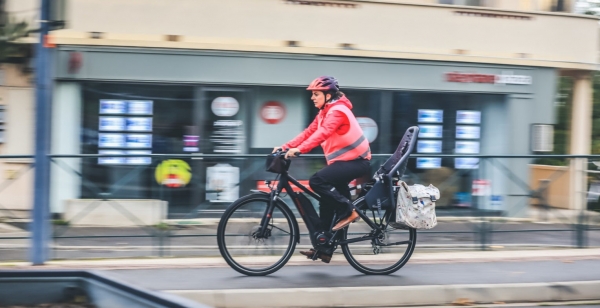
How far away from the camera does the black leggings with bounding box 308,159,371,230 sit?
650cm

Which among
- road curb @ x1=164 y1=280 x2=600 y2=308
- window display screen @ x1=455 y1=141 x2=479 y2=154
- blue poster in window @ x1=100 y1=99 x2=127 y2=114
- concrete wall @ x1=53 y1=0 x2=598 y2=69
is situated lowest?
road curb @ x1=164 y1=280 x2=600 y2=308

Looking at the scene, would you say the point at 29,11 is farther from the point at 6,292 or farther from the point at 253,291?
the point at 6,292

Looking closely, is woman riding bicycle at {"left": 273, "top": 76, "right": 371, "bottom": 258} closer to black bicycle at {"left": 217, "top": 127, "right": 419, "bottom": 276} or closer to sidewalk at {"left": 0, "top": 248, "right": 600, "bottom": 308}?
black bicycle at {"left": 217, "top": 127, "right": 419, "bottom": 276}

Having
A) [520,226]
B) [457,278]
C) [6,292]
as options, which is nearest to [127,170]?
[457,278]

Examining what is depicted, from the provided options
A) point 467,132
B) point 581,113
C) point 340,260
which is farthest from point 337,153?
point 581,113

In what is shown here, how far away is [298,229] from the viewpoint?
661 cm

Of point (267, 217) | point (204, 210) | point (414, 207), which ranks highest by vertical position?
point (414, 207)

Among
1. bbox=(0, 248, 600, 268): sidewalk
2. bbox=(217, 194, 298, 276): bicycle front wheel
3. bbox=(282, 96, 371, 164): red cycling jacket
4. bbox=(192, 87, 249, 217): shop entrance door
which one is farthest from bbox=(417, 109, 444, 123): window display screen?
bbox=(217, 194, 298, 276): bicycle front wheel

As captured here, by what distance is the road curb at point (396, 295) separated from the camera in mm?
5758

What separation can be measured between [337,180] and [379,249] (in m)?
0.83

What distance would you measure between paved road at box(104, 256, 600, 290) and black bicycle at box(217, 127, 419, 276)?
0.49 ft

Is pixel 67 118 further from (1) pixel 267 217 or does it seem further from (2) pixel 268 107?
(1) pixel 267 217

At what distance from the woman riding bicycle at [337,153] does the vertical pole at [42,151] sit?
2122 millimetres

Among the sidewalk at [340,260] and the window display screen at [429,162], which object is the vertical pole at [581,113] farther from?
the window display screen at [429,162]
